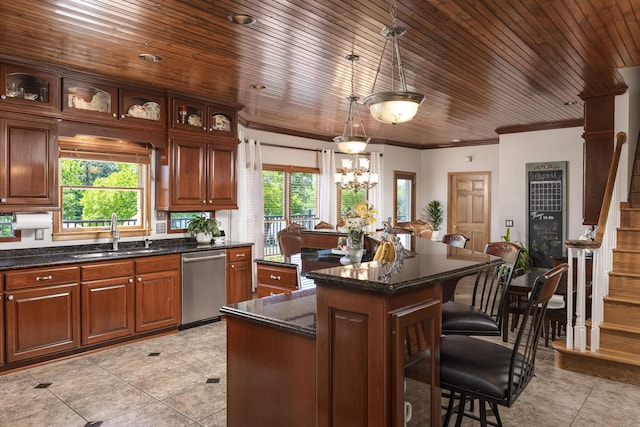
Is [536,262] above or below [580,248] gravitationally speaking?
below

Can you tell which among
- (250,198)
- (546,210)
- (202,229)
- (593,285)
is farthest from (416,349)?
(546,210)

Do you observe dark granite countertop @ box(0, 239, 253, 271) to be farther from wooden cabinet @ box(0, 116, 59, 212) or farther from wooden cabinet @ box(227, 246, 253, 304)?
wooden cabinet @ box(0, 116, 59, 212)

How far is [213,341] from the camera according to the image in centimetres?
473

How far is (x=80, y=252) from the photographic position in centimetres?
481

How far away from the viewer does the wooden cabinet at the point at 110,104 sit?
4.40 m

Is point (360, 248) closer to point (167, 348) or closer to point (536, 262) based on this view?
point (167, 348)

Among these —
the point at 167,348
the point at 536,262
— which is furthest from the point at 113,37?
the point at 536,262

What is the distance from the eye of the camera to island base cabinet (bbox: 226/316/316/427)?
6.51 ft

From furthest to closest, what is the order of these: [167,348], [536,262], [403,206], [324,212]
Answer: [403,206]
[324,212]
[536,262]
[167,348]

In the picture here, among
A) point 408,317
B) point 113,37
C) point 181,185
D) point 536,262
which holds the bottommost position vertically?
point 536,262

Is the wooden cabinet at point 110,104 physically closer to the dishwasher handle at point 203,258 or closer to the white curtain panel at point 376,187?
the dishwasher handle at point 203,258

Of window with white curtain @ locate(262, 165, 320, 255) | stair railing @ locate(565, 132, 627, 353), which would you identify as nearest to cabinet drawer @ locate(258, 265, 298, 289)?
stair railing @ locate(565, 132, 627, 353)

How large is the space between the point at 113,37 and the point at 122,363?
2801 mm

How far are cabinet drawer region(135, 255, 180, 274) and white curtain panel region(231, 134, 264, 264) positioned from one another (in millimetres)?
1787
